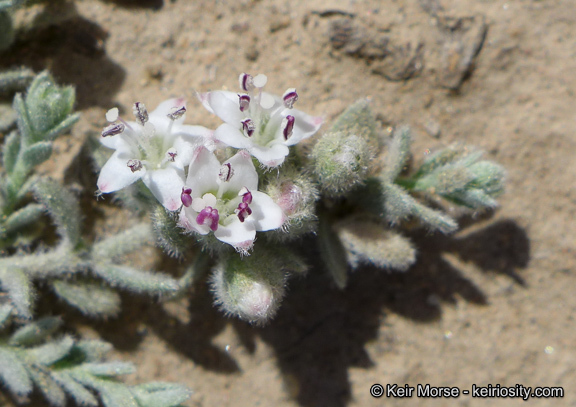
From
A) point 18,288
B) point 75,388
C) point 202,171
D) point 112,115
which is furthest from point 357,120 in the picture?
point 75,388

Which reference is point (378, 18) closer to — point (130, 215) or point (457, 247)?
point (457, 247)

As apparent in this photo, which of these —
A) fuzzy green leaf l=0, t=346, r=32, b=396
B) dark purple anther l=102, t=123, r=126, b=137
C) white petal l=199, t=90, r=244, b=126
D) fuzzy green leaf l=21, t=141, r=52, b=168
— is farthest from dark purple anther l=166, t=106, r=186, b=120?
fuzzy green leaf l=0, t=346, r=32, b=396

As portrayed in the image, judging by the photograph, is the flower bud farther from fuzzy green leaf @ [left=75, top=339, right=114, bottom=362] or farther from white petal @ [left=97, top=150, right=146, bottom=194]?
fuzzy green leaf @ [left=75, top=339, right=114, bottom=362]

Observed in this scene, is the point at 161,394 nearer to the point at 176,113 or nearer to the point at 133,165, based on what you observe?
the point at 133,165

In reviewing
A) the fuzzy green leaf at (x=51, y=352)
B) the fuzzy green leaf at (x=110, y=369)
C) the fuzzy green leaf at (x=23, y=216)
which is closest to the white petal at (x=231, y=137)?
the fuzzy green leaf at (x=23, y=216)

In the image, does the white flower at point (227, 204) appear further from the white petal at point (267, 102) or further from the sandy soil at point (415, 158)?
the sandy soil at point (415, 158)

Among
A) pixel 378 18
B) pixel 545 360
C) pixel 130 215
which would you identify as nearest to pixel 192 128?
pixel 130 215
